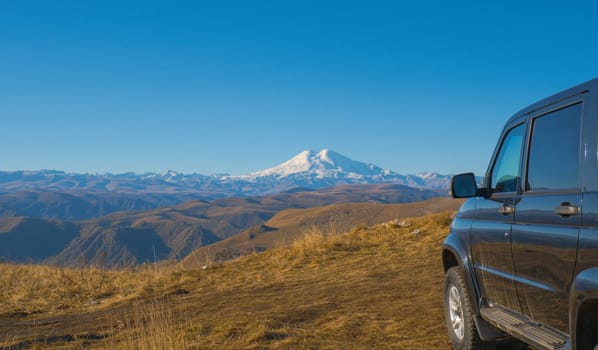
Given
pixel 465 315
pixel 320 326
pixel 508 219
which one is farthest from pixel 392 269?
pixel 508 219

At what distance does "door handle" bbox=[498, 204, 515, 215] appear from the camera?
12.3ft

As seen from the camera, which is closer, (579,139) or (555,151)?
(579,139)

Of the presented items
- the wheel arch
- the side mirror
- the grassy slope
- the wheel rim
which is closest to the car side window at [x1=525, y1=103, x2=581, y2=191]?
the wheel arch

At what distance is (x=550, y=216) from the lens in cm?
310

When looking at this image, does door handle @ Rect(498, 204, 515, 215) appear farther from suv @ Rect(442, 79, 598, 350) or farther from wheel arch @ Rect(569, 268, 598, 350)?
wheel arch @ Rect(569, 268, 598, 350)

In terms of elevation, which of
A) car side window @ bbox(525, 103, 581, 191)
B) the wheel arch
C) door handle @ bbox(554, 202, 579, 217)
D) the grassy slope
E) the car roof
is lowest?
the grassy slope

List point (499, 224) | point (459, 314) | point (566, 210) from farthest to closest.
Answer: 1. point (459, 314)
2. point (499, 224)
3. point (566, 210)

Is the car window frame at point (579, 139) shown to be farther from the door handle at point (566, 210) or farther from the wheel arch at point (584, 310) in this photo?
the wheel arch at point (584, 310)

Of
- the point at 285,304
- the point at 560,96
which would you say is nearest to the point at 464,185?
the point at 560,96

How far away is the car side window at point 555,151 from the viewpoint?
3.12 meters

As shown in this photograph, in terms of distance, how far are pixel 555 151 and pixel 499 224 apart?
82 cm

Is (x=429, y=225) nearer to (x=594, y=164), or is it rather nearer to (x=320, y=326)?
(x=320, y=326)

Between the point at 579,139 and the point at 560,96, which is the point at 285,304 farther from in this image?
the point at 579,139

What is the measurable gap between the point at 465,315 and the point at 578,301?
214 cm
